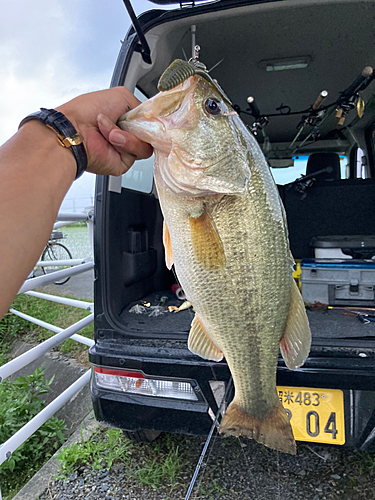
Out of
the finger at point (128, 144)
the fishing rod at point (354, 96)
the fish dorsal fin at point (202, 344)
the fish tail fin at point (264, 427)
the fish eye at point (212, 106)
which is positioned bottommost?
the fish tail fin at point (264, 427)

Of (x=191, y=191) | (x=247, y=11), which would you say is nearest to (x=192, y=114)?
(x=191, y=191)

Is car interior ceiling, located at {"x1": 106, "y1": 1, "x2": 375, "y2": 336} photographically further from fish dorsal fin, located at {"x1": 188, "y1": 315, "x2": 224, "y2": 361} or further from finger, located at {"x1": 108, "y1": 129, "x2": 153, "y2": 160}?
finger, located at {"x1": 108, "y1": 129, "x2": 153, "y2": 160}

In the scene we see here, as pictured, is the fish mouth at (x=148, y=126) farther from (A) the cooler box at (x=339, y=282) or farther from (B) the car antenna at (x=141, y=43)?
(A) the cooler box at (x=339, y=282)

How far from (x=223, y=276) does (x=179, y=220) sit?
0.83 feet

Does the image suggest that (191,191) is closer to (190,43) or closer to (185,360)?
(185,360)

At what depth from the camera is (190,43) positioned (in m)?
2.55

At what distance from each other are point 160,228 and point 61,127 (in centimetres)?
215

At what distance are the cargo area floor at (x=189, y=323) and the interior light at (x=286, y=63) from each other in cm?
224

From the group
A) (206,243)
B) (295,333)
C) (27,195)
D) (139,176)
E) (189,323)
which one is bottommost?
(189,323)

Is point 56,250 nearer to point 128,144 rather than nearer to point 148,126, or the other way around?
point 128,144

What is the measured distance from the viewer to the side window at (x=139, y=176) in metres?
2.64

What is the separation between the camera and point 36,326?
5.34 metres

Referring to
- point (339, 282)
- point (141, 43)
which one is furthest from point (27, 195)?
point (339, 282)

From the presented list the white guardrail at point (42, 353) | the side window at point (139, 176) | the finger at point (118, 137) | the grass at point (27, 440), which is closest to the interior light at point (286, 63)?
the side window at point (139, 176)
